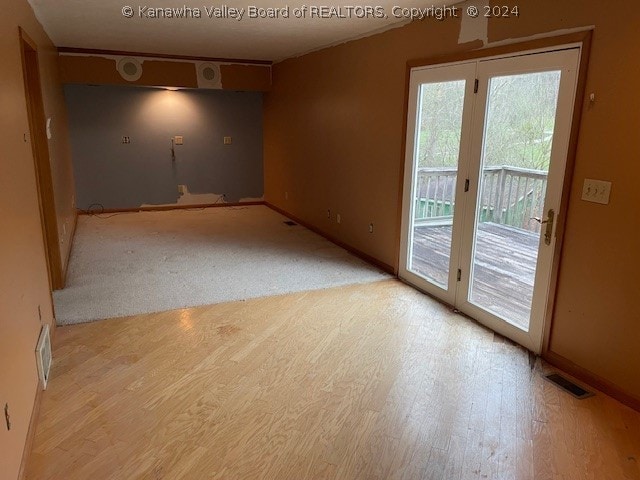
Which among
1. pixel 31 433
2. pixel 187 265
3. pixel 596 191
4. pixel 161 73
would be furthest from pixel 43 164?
pixel 596 191

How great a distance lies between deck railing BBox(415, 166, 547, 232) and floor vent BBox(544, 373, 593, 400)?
89cm

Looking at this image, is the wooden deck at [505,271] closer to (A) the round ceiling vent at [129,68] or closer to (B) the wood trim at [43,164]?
(B) the wood trim at [43,164]

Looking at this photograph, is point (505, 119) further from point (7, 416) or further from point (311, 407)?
point (7, 416)

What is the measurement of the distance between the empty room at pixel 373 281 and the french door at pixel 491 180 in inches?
0.6

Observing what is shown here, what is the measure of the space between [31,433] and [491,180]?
303 cm

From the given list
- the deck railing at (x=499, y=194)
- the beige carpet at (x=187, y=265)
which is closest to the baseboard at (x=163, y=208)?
the beige carpet at (x=187, y=265)

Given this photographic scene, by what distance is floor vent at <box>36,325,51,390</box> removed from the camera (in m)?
2.44

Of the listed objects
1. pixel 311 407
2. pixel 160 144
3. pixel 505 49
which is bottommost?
pixel 311 407

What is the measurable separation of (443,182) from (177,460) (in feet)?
9.13

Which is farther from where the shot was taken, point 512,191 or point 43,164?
point 43,164

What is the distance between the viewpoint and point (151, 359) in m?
2.89

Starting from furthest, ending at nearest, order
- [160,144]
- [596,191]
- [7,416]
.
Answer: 1. [160,144]
2. [596,191]
3. [7,416]

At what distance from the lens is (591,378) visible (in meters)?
2.67

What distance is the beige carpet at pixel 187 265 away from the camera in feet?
12.5
